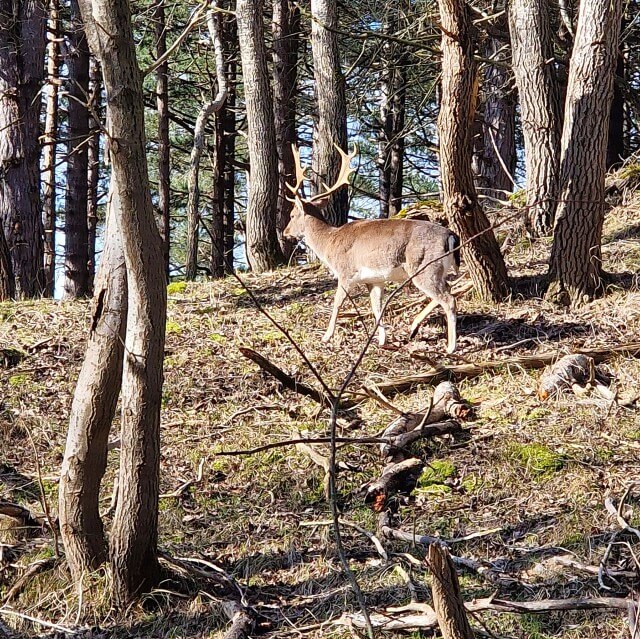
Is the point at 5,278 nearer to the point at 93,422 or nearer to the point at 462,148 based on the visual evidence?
the point at 462,148

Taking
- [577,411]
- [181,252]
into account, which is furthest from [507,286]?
[181,252]

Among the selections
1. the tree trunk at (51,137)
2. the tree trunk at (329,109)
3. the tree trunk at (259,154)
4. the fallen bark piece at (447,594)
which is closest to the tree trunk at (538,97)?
the tree trunk at (329,109)

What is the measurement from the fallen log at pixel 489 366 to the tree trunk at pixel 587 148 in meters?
1.15

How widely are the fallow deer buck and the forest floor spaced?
32 centimetres

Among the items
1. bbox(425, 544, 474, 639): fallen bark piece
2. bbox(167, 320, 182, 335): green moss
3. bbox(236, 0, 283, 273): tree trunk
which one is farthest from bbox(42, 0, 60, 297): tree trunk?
bbox(425, 544, 474, 639): fallen bark piece

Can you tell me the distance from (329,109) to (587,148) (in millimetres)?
5112

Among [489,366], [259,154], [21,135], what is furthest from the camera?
[259,154]

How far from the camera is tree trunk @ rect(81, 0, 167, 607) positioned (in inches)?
163

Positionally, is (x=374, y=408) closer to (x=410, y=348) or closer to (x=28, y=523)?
(x=410, y=348)

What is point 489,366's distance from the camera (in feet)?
23.2

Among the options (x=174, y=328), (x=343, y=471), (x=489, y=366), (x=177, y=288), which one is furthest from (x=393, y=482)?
(x=177, y=288)

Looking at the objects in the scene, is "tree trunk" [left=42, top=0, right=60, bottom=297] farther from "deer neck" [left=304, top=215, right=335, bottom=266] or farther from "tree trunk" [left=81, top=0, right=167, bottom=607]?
"tree trunk" [left=81, top=0, right=167, bottom=607]

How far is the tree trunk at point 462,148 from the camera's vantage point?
7.45m

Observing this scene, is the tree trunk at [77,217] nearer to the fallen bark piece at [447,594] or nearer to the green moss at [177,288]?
the green moss at [177,288]
